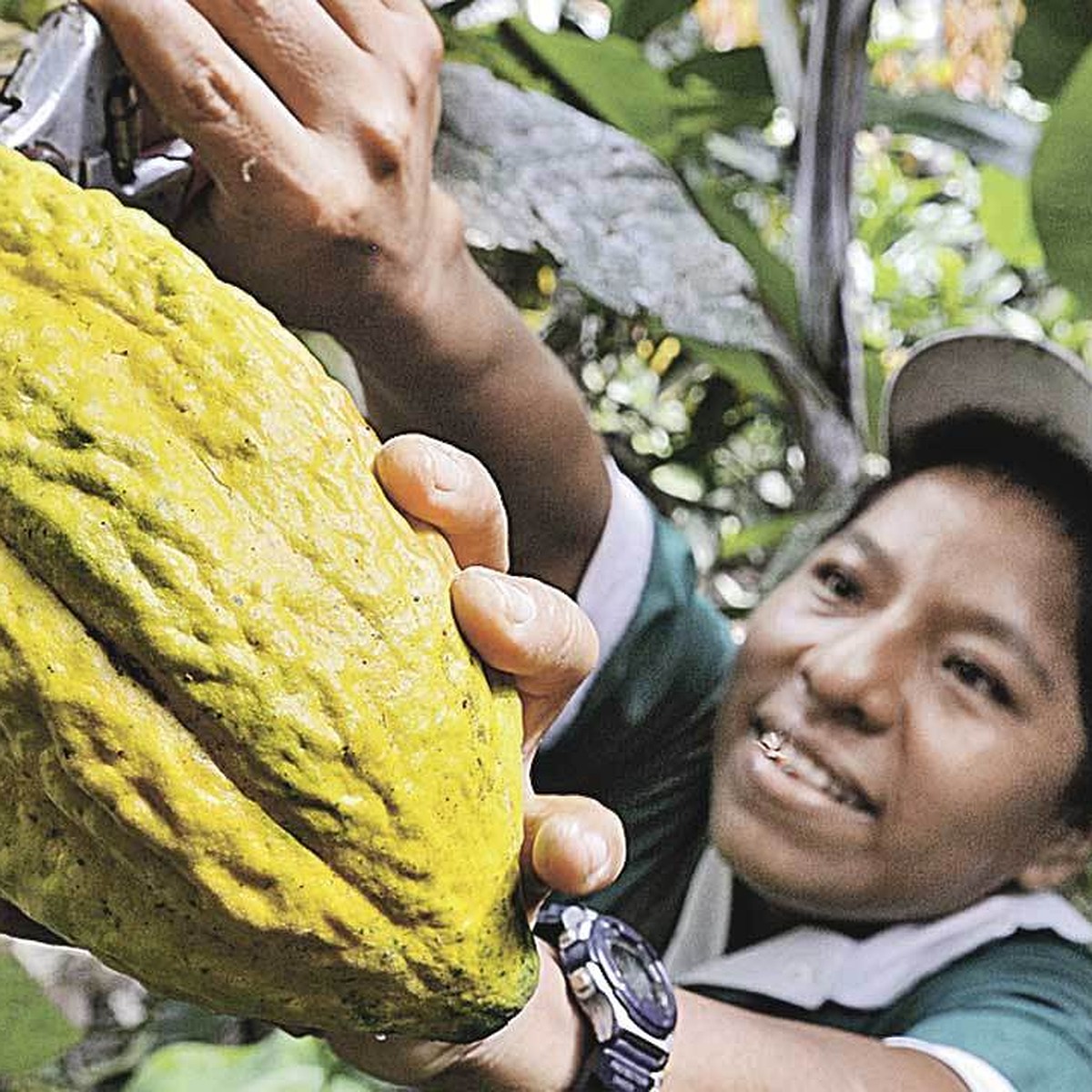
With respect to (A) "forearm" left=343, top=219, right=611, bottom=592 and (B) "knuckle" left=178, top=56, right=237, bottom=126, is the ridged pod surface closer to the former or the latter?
(B) "knuckle" left=178, top=56, right=237, bottom=126

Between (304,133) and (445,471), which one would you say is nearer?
(445,471)

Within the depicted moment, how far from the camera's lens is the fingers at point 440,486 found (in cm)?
43

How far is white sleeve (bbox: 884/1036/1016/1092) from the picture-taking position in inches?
29.0

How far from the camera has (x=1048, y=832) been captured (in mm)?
998

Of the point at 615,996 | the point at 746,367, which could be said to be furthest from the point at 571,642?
the point at 746,367

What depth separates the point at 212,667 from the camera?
0.37 m

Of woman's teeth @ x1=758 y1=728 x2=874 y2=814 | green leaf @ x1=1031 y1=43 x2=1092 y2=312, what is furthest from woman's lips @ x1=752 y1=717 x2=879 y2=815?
green leaf @ x1=1031 y1=43 x2=1092 y2=312

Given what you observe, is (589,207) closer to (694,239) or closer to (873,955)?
(694,239)

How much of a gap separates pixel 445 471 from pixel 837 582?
2.01ft

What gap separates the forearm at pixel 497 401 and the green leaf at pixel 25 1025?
13.3 inches

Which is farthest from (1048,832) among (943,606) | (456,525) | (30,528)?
(30,528)

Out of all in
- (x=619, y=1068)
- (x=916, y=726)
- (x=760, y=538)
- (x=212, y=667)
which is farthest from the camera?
(x=760, y=538)

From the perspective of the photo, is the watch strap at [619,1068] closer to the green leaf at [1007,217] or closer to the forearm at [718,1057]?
the forearm at [718,1057]

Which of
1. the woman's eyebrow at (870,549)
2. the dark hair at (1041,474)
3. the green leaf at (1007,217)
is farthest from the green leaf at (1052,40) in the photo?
the woman's eyebrow at (870,549)
